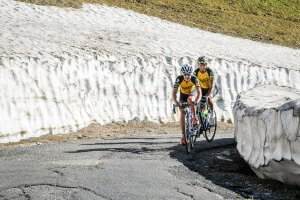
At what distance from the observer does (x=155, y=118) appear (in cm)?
2053

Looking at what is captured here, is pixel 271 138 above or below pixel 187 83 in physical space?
below

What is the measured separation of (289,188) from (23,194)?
4064 millimetres

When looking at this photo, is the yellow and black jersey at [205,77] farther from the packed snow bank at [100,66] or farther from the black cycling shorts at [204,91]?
the packed snow bank at [100,66]

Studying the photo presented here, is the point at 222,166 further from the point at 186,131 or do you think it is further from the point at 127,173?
the point at 127,173

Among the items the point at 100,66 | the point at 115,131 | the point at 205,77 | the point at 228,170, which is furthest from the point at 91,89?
the point at 228,170

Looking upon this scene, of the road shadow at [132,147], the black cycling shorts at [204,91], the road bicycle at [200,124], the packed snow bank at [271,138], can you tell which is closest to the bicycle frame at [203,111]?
the road bicycle at [200,124]

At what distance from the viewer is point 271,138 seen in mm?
8969

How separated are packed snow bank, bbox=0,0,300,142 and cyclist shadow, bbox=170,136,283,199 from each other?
557 centimetres

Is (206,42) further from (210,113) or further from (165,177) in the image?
(165,177)

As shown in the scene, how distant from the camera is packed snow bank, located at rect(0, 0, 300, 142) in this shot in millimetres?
16816

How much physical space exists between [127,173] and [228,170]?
212 cm

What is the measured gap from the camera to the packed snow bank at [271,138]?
8.08 meters

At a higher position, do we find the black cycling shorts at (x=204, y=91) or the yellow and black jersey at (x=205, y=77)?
the yellow and black jersey at (x=205, y=77)

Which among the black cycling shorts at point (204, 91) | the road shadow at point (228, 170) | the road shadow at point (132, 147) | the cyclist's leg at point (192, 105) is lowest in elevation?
the road shadow at point (228, 170)
